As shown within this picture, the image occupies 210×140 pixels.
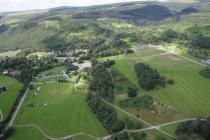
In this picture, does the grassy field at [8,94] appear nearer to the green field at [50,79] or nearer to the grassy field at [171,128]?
the green field at [50,79]

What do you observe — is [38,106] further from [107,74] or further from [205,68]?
[205,68]

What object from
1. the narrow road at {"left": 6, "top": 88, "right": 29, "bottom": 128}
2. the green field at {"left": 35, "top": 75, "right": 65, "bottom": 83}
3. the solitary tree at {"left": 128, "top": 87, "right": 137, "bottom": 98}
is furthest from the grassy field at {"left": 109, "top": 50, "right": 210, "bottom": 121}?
the narrow road at {"left": 6, "top": 88, "right": 29, "bottom": 128}

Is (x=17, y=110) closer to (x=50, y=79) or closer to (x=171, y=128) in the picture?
(x=50, y=79)

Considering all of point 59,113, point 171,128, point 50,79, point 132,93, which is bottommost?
point 50,79

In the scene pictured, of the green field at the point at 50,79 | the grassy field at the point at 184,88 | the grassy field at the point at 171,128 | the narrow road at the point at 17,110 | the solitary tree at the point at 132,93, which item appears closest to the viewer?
the grassy field at the point at 171,128

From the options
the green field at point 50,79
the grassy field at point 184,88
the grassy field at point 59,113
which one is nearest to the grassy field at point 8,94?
the grassy field at point 59,113

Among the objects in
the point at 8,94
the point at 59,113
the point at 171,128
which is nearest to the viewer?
the point at 171,128

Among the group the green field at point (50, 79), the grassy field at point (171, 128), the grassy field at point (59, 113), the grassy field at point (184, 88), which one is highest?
the grassy field at point (184, 88)

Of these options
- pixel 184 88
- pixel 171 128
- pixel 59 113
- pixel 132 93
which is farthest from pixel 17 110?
pixel 184 88
